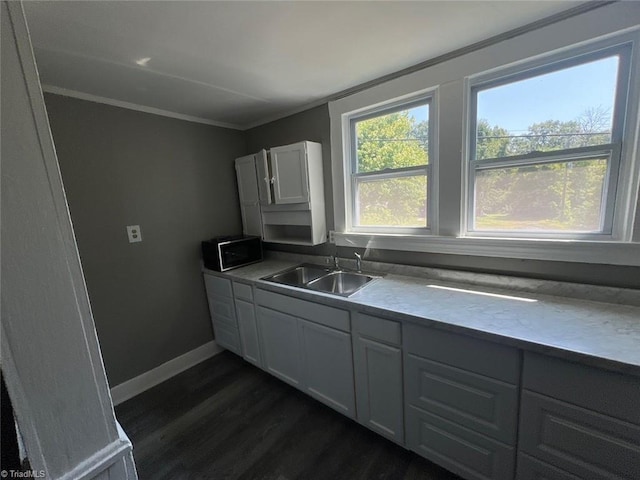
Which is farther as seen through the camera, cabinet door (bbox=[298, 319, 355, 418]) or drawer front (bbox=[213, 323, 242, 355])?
drawer front (bbox=[213, 323, 242, 355])

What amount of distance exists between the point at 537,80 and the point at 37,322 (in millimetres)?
2186

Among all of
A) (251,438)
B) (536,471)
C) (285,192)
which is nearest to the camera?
(536,471)

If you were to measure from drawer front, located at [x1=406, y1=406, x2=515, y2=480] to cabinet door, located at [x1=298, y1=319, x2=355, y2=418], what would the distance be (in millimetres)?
385

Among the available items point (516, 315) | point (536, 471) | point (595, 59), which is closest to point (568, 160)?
point (595, 59)

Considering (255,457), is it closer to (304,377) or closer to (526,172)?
(304,377)

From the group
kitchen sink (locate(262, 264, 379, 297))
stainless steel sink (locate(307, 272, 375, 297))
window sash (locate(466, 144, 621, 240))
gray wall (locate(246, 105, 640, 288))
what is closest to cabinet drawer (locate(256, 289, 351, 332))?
kitchen sink (locate(262, 264, 379, 297))

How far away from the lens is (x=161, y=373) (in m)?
2.32

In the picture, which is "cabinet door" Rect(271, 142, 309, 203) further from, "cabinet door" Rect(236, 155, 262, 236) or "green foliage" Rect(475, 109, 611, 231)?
"green foliage" Rect(475, 109, 611, 231)

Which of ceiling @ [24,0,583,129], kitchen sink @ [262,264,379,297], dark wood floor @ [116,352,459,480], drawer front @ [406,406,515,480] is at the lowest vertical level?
dark wood floor @ [116,352,459,480]

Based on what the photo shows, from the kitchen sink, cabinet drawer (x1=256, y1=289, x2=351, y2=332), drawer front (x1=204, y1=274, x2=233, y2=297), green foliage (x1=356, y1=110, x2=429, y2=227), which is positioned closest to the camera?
cabinet drawer (x1=256, y1=289, x2=351, y2=332)

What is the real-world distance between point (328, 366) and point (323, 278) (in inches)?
26.1

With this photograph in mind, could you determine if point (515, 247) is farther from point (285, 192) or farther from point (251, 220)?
point (251, 220)

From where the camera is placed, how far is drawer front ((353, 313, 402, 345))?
143 cm

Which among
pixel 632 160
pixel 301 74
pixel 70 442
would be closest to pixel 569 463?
pixel 632 160
